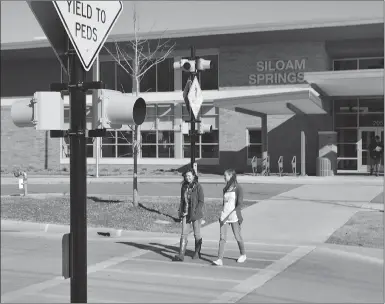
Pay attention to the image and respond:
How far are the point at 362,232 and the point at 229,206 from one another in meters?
4.44

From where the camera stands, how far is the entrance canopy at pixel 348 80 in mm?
25625

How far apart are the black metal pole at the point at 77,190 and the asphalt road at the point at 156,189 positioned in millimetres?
15533

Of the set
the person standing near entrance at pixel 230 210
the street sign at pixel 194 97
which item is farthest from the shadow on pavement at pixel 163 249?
the street sign at pixel 194 97

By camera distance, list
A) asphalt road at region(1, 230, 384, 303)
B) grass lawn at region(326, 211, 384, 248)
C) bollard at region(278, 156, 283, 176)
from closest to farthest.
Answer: asphalt road at region(1, 230, 384, 303) < grass lawn at region(326, 211, 384, 248) < bollard at region(278, 156, 283, 176)

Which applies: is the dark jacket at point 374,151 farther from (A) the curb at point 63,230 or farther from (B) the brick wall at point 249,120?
(A) the curb at point 63,230

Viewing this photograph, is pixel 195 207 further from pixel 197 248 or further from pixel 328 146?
pixel 328 146

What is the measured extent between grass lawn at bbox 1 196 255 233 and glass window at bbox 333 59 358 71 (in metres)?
17.9

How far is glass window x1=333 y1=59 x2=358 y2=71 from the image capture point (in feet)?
108

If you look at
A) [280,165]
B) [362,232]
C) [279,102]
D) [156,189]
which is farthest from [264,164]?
[362,232]

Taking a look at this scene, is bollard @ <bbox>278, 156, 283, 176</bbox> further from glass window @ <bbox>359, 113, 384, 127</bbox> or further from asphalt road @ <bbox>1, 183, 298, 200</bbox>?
asphalt road @ <bbox>1, 183, 298, 200</bbox>

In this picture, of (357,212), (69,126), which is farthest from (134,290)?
(357,212)

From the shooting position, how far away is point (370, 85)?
90.9ft

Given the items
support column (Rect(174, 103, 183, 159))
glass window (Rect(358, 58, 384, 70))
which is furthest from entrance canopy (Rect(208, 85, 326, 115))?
support column (Rect(174, 103, 183, 159))

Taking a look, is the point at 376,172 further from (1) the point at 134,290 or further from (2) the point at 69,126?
(2) the point at 69,126
